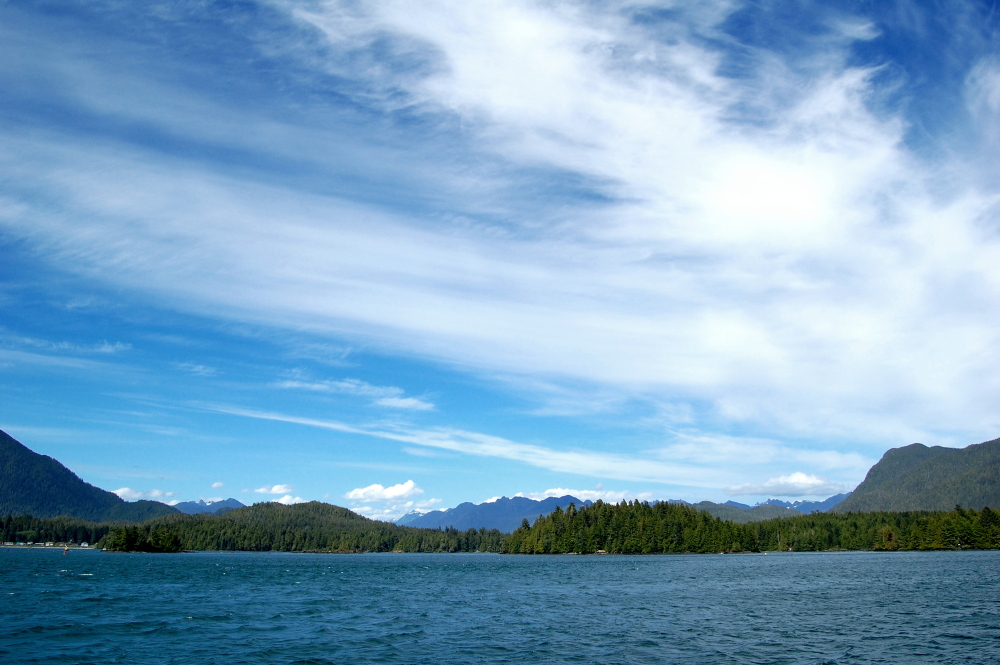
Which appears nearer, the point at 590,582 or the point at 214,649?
the point at 214,649

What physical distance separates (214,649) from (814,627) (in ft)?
137

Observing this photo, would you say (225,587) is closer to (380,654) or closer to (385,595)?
(385,595)

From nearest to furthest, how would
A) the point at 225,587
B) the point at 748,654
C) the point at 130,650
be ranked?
the point at 748,654, the point at 130,650, the point at 225,587

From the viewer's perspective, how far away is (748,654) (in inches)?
1535

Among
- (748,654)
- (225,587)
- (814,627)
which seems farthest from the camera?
(225,587)

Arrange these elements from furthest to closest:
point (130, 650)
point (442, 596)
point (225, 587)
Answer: point (225, 587), point (442, 596), point (130, 650)

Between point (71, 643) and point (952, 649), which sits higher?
point (952, 649)

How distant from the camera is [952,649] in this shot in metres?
39.3

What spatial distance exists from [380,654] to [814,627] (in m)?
31.4

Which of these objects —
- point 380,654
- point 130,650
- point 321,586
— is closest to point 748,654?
point 380,654

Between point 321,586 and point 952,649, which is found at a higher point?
point 952,649

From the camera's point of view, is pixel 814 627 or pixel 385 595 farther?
pixel 385 595

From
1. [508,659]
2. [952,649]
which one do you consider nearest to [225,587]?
[508,659]

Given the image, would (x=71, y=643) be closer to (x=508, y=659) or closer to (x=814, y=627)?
(x=508, y=659)
